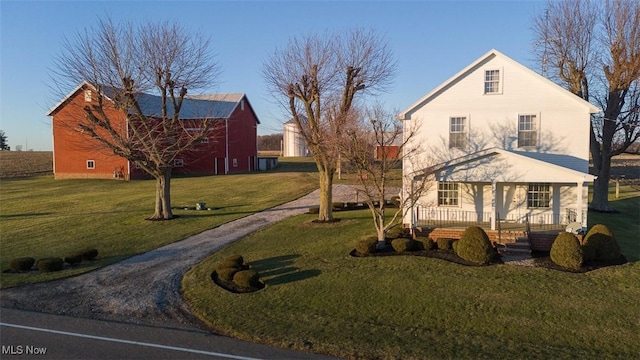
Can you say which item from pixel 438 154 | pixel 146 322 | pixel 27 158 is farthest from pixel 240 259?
pixel 27 158

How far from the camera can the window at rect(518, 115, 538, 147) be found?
64.8 feet

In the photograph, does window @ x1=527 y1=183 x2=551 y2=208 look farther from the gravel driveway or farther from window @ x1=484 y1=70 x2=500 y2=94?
the gravel driveway

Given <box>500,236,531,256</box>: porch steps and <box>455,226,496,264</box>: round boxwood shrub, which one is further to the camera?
<box>500,236,531,256</box>: porch steps

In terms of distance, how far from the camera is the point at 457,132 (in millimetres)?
20547

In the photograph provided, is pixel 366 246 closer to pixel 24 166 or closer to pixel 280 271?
pixel 280 271

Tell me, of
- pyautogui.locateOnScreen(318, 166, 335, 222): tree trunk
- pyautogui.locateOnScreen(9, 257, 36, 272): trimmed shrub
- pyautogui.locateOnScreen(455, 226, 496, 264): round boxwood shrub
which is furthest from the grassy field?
pyautogui.locateOnScreen(455, 226, 496, 264): round boxwood shrub

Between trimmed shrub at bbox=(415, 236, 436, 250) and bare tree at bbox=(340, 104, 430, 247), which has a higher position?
bare tree at bbox=(340, 104, 430, 247)

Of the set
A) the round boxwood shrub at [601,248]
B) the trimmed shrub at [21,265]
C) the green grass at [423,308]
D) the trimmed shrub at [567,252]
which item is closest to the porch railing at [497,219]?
the round boxwood shrub at [601,248]

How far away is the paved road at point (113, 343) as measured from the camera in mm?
8977

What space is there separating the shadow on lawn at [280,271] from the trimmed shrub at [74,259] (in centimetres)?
675

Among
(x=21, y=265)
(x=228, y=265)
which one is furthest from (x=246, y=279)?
(x=21, y=265)

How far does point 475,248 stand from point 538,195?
6.59m

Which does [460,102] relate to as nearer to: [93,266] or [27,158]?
[93,266]

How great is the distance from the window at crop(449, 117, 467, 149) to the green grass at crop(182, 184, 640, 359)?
697cm
